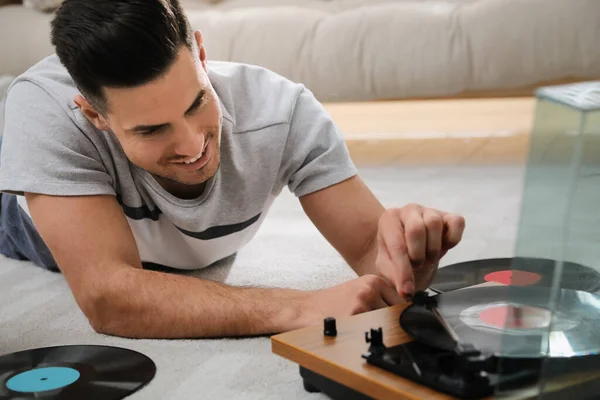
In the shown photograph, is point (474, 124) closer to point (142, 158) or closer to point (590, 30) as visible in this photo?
point (590, 30)

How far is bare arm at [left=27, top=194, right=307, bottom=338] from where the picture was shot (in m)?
1.15

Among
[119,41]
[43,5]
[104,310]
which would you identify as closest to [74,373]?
[104,310]

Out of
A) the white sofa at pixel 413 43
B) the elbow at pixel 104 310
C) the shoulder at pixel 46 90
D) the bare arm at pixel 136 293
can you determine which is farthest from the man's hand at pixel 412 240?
the white sofa at pixel 413 43

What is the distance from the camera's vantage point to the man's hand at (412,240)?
1055 millimetres

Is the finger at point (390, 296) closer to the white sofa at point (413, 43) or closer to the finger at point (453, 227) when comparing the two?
the finger at point (453, 227)

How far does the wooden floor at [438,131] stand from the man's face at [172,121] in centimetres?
150

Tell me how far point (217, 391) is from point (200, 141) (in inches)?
12.7

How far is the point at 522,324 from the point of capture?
788mm

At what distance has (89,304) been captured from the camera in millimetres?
1179

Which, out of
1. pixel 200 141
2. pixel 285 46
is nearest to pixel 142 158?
pixel 200 141

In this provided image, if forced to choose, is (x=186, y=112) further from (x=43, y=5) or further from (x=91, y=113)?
(x=43, y=5)

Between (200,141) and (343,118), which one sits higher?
(200,141)

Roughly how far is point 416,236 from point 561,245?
33 cm

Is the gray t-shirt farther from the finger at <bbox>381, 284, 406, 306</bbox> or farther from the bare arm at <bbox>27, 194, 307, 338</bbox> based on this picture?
the finger at <bbox>381, 284, 406, 306</bbox>
